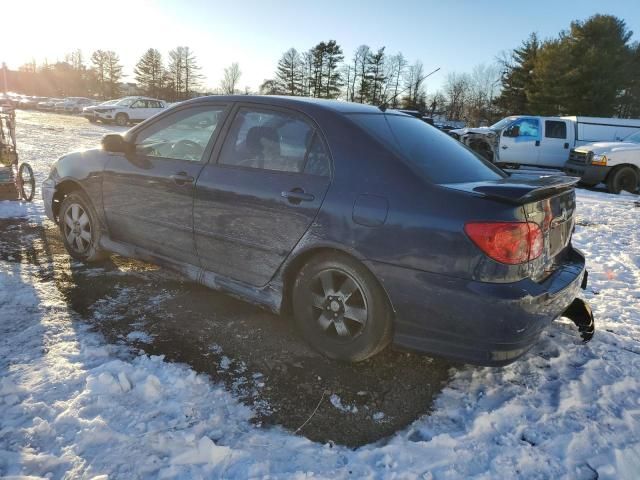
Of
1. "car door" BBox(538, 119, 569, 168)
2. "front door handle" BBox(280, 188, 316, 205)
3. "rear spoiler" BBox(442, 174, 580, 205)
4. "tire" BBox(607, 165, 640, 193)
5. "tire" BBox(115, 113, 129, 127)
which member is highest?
"tire" BBox(115, 113, 129, 127)

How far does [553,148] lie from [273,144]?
14160 millimetres

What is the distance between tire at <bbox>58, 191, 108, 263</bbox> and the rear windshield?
106 inches

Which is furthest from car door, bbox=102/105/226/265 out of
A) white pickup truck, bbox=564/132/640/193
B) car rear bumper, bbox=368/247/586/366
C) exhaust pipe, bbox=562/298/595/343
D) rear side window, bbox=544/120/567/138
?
rear side window, bbox=544/120/567/138

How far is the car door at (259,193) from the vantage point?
300 centimetres

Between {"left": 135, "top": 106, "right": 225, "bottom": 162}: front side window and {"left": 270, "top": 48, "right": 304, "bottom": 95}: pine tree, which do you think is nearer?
{"left": 135, "top": 106, "right": 225, "bottom": 162}: front side window

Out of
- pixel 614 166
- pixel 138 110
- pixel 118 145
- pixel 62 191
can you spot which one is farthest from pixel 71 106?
pixel 118 145

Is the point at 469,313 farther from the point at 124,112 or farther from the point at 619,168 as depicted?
the point at 124,112

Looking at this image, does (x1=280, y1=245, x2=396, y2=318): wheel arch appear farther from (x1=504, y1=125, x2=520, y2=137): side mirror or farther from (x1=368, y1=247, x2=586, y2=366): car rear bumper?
(x1=504, y1=125, x2=520, y2=137): side mirror

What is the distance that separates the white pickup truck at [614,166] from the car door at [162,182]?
455 inches

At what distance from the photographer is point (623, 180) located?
39.3 ft

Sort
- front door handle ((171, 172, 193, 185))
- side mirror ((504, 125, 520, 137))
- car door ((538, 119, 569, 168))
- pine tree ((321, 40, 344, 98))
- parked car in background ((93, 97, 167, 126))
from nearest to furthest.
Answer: front door handle ((171, 172, 193, 185)) → car door ((538, 119, 569, 168)) → side mirror ((504, 125, 520, 137)) → parked car in background ((93, 97, 167, 126)) → pine tree ((321, 40, 344, 98))

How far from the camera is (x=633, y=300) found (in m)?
4.38

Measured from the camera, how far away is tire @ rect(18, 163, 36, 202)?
6.79 metres

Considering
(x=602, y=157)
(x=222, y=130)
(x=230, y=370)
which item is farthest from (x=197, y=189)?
(x=602, y=157)
